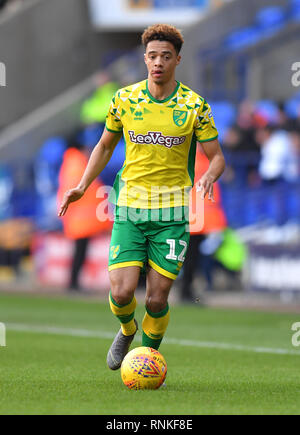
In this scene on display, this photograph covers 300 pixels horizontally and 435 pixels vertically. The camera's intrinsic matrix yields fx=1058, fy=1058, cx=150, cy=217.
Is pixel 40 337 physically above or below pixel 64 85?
below

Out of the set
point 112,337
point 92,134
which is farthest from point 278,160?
point 92,134

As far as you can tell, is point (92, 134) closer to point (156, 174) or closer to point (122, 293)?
point (156, 174)

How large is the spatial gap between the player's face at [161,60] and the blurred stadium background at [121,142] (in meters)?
8.62

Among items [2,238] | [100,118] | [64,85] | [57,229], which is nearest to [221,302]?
[57,229]

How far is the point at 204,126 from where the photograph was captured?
722 cm

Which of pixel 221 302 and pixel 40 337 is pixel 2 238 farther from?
pixel 40 337

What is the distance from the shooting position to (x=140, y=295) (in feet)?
58.0


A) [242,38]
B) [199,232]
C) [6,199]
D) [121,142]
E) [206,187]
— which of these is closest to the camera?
[206,187]

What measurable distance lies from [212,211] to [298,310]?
203cm

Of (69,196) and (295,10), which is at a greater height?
(295,10)

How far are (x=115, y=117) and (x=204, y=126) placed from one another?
24.8 inches

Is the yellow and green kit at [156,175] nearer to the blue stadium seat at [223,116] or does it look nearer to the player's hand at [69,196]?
the player's hand at [69,196]
